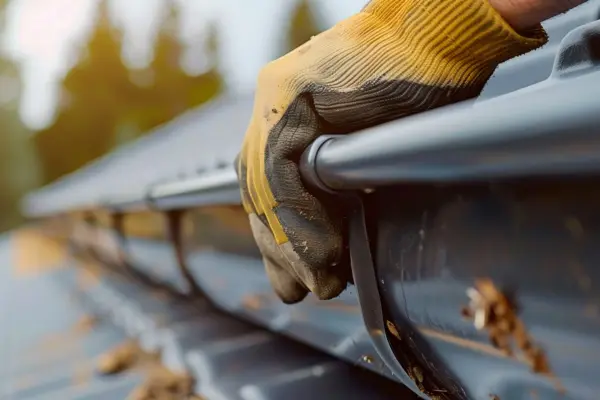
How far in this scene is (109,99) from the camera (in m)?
27.1

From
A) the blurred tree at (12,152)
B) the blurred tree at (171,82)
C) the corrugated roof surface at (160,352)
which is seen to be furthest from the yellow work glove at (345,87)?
the blurred tree at (171,82)

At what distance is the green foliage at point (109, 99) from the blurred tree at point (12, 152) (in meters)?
0.98

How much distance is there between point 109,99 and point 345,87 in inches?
1100

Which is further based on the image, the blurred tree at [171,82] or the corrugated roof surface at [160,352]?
the blurred tree at [171,82]

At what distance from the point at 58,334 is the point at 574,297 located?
1893mm

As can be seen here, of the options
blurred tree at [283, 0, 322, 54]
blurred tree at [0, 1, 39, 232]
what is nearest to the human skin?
blurred tree at [0, 1, 39, 232]

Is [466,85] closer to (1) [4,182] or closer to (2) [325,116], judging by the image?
(2) [325,116]

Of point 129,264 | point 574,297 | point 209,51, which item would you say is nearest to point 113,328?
point 129,264

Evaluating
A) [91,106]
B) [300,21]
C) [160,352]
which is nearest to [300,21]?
[300,21]

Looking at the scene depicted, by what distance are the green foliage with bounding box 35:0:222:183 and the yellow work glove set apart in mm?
25564

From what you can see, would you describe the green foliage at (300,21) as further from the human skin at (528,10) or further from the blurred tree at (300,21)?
the human skin at (528,10)

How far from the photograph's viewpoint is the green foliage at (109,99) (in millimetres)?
25484

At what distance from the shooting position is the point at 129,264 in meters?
2.79

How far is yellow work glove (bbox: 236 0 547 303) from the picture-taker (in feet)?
2.06
